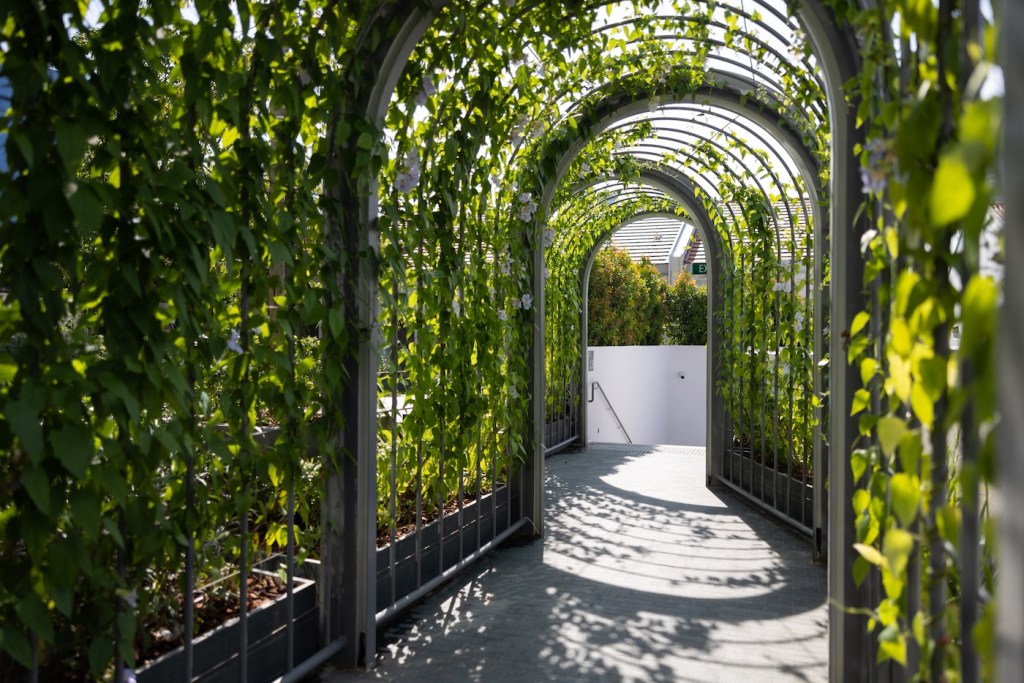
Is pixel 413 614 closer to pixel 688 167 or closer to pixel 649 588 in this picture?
pixel 649 588

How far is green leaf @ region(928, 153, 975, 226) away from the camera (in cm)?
66

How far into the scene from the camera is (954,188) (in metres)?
0.67

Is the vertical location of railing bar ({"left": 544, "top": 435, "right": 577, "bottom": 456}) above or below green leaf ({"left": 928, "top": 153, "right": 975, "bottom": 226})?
below

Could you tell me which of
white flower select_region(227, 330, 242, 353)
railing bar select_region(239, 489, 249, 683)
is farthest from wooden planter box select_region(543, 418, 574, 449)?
white flower select_region(227, 330, 242, 353)

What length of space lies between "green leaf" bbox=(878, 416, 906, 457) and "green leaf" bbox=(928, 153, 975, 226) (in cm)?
53

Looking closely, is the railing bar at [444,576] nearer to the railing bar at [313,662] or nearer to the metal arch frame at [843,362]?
the railing bar at [313,662]

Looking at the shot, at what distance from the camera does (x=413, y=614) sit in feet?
10.7

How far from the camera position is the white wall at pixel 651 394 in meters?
11.1

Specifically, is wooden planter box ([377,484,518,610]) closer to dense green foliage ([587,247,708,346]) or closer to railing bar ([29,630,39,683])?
railing bar ([29,630,39,683])

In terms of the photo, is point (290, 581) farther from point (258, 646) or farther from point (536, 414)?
point (536, 414)

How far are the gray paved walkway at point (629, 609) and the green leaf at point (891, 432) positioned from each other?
1.80 m

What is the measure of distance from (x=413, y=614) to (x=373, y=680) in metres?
0.65

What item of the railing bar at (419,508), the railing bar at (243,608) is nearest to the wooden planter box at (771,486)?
the railing bar at (419,508)

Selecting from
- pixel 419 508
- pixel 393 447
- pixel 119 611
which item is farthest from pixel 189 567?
pixel 419 508
